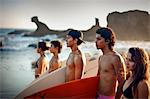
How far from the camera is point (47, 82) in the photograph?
3.27 m

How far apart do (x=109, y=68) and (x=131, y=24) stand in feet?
3.28

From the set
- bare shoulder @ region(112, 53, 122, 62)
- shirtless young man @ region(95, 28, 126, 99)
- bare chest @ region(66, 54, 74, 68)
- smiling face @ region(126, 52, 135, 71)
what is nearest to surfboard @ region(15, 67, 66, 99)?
bare chest @ region(66, 54, 74, 68)

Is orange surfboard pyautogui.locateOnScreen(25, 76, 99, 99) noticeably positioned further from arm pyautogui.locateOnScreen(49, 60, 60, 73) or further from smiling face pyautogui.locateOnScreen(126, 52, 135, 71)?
smiling face pyautogui.locateOnScreen(126, 52, 135, 71)

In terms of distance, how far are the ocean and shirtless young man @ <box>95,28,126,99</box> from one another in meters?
0.64

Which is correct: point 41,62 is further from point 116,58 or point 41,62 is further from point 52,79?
point 116,58

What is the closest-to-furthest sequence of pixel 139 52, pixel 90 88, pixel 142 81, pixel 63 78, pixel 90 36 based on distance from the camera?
pixel 142 81 → pixel 139 52 → pixel 90 88 → pixel 63 78 → pixel 90 36

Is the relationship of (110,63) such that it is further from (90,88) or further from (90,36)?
(90,36)

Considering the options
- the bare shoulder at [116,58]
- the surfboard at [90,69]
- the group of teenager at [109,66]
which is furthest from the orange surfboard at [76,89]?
the bare shoulder at [116,58]

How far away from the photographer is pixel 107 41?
9.34ft

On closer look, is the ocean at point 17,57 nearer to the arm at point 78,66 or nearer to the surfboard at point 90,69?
the surfboard at point 90,69

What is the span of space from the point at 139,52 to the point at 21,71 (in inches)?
63.6

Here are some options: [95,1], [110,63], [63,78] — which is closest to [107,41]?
[110,63]

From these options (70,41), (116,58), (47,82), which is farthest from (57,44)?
(116,58)

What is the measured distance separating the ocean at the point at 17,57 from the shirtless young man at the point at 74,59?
30 cm
